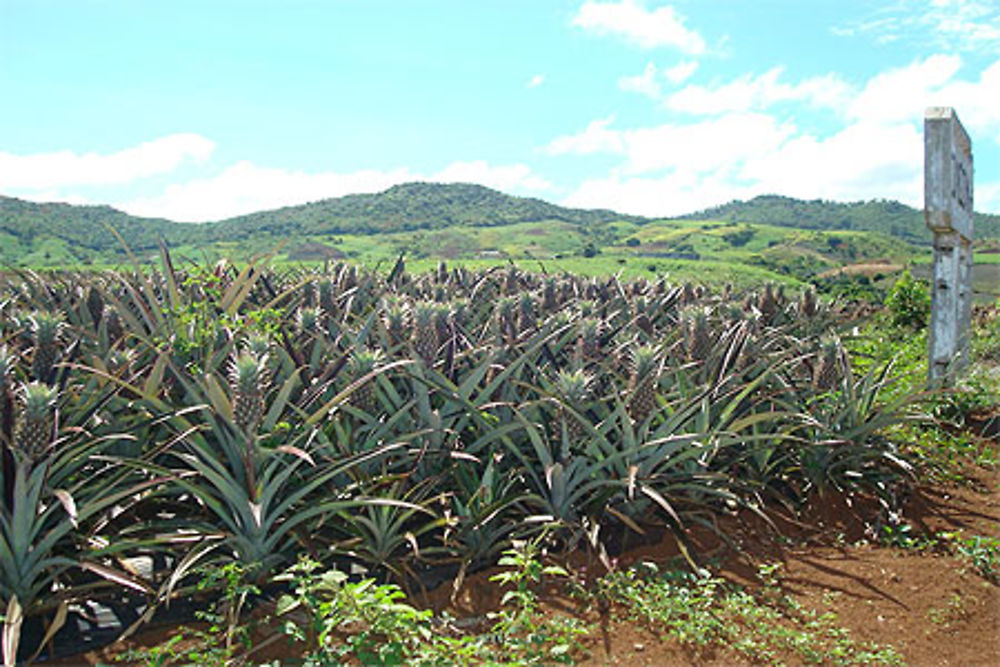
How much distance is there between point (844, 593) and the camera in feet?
9.55

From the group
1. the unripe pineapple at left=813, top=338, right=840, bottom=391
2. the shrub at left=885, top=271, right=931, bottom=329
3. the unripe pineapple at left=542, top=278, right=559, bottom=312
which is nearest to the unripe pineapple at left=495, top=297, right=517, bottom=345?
the unripe pineapple at left=542, top=278, right=559, bottom=312

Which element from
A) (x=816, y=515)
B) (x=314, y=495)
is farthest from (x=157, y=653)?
(x=816, y=515)

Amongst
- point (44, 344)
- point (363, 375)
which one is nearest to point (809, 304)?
point (363, 375)

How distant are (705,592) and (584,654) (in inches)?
22.4

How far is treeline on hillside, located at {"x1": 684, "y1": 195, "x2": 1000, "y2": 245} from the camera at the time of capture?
8375cm

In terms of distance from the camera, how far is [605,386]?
3867 millimetres

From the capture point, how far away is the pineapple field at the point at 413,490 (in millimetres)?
2457

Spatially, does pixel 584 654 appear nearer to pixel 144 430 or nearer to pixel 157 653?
pixel 157 653

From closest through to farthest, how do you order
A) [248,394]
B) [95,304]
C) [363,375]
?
1. [248,394]
2. [363,375]
3. [95,304]

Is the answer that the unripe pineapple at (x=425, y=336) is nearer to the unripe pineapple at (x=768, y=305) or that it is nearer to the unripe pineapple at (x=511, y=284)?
the unripe pineapple at (x=511, y=284)

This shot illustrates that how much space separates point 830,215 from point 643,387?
107 m

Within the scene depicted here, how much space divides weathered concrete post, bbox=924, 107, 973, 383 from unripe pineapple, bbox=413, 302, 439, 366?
3.62 meters

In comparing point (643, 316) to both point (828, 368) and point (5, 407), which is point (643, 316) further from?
point (5, 407)

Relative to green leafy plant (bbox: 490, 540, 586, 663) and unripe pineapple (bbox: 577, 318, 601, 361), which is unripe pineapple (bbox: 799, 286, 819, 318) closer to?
unripe pineapple (bbox: 577, 318, 601, 361)
